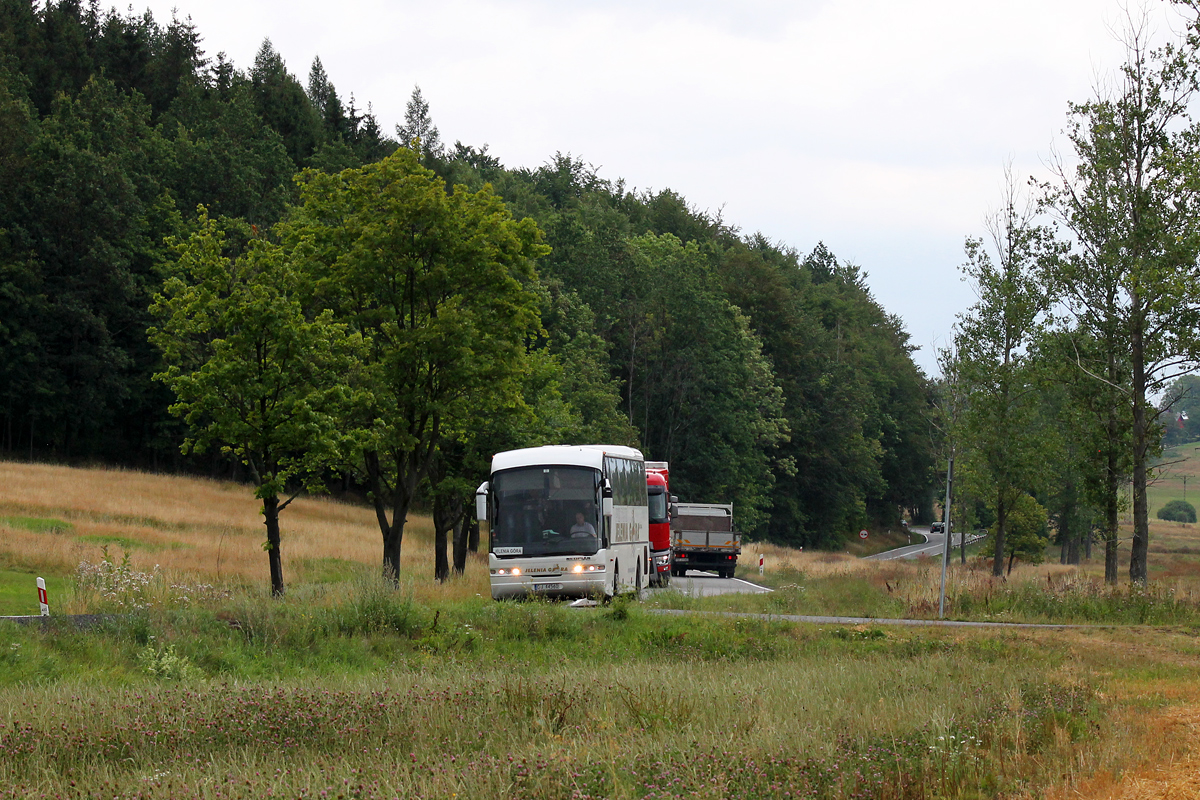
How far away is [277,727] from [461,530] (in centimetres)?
2969

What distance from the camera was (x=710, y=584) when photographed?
1540 inches

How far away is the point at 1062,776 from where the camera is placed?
8.04 m

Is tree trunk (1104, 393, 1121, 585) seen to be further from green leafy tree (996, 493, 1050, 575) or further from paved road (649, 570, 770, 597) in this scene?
green leafy tree (996, 493, 1050, 575)

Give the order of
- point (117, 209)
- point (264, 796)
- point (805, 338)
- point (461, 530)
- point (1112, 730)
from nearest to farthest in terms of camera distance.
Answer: point (264, 796) → point (1112, 730) → point (461, 530) → point (117, 209) → point (805, 338)

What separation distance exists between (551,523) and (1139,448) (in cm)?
1427

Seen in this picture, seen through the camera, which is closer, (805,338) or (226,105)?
(226,105)

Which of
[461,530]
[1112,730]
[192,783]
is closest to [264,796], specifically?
[192,783]

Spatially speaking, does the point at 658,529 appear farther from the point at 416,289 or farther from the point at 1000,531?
the point at 416,289

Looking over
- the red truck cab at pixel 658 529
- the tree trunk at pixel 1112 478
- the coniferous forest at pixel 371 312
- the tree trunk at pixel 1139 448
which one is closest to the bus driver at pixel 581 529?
the coniferous forest at pixel 371 312

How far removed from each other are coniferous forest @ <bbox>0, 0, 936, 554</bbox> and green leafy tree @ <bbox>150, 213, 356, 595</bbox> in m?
0.08

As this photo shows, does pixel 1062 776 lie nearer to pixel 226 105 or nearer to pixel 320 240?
pixel 320 240

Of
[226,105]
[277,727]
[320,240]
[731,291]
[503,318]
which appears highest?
[226,105]

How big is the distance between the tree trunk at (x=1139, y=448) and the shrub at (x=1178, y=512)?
427ft

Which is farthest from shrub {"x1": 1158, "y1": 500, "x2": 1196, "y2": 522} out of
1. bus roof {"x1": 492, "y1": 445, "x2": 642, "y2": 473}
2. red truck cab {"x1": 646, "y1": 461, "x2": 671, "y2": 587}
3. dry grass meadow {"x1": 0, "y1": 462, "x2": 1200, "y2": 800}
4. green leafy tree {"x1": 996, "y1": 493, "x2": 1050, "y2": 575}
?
bus roof {"x1": 492, "y1": 445, "x2": 642, "y2": 473}
